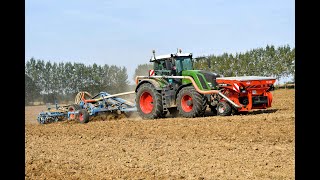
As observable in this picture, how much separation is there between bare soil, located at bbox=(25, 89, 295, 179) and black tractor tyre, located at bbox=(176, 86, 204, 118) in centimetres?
113

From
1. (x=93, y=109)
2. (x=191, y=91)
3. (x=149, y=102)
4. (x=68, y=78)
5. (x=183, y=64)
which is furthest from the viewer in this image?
(x=68, y=78)

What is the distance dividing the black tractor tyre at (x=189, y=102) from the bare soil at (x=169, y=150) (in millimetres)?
1127

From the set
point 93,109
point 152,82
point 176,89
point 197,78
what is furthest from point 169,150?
point 93,109

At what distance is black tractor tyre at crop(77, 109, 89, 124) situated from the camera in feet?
46.3

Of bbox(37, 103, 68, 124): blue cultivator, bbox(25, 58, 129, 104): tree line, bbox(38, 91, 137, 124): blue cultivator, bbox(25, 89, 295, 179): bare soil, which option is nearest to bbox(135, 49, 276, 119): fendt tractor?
bbox(38, 91, 137, 124): blue cultivator

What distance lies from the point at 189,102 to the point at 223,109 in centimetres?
108

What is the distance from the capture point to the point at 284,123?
10.6 meters

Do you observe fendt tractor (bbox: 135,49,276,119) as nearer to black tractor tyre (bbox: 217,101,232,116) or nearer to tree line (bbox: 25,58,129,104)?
black tractor tyre (bbox: 217,101,232,116)

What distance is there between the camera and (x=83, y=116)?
14148 millimetres

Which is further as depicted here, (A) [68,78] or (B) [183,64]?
(A) [68,78]

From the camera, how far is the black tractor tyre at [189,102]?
13148 mm

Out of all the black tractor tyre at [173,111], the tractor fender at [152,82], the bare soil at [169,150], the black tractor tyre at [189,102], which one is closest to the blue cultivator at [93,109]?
the tractor fender at [152,82]

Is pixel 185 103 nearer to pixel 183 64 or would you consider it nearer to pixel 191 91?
pixel 191 91
